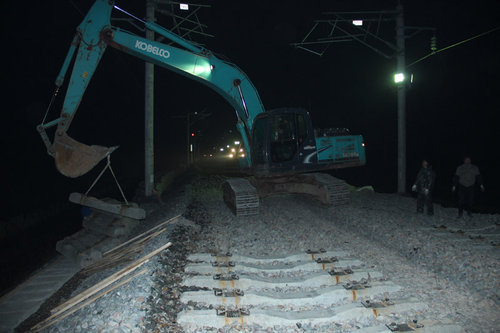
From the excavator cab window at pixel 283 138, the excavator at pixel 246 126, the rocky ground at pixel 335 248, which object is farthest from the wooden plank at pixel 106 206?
the excavator cab window at pixel 283 138

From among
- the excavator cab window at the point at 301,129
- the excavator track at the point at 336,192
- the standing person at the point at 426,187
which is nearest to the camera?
the standing person at the point at 426,187

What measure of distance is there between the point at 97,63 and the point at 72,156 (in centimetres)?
247

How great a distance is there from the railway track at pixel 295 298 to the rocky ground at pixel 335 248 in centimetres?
11

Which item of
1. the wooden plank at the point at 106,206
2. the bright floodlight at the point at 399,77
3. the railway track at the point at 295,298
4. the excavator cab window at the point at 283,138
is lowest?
the railway track at the point at 295,298

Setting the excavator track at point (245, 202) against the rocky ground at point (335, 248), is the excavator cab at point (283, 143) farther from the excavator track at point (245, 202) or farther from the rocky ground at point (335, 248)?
the rocky ground at point (335, 248)

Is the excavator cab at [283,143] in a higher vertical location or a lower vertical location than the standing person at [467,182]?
higher

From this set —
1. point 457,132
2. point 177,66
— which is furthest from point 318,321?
point 457,132

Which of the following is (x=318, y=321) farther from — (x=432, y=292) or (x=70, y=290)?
(x=70, y=290)

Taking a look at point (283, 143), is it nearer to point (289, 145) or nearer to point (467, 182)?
point (289, 145)

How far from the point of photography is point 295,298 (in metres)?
4.38

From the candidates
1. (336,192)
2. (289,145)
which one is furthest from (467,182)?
(289,145)

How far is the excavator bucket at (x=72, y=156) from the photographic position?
307 inches

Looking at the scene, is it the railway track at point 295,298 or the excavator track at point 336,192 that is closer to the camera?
the railway track at point 295,298

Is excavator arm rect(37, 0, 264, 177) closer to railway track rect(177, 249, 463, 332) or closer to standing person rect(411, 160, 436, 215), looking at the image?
railway track rect(177, 249, 463, 332)
